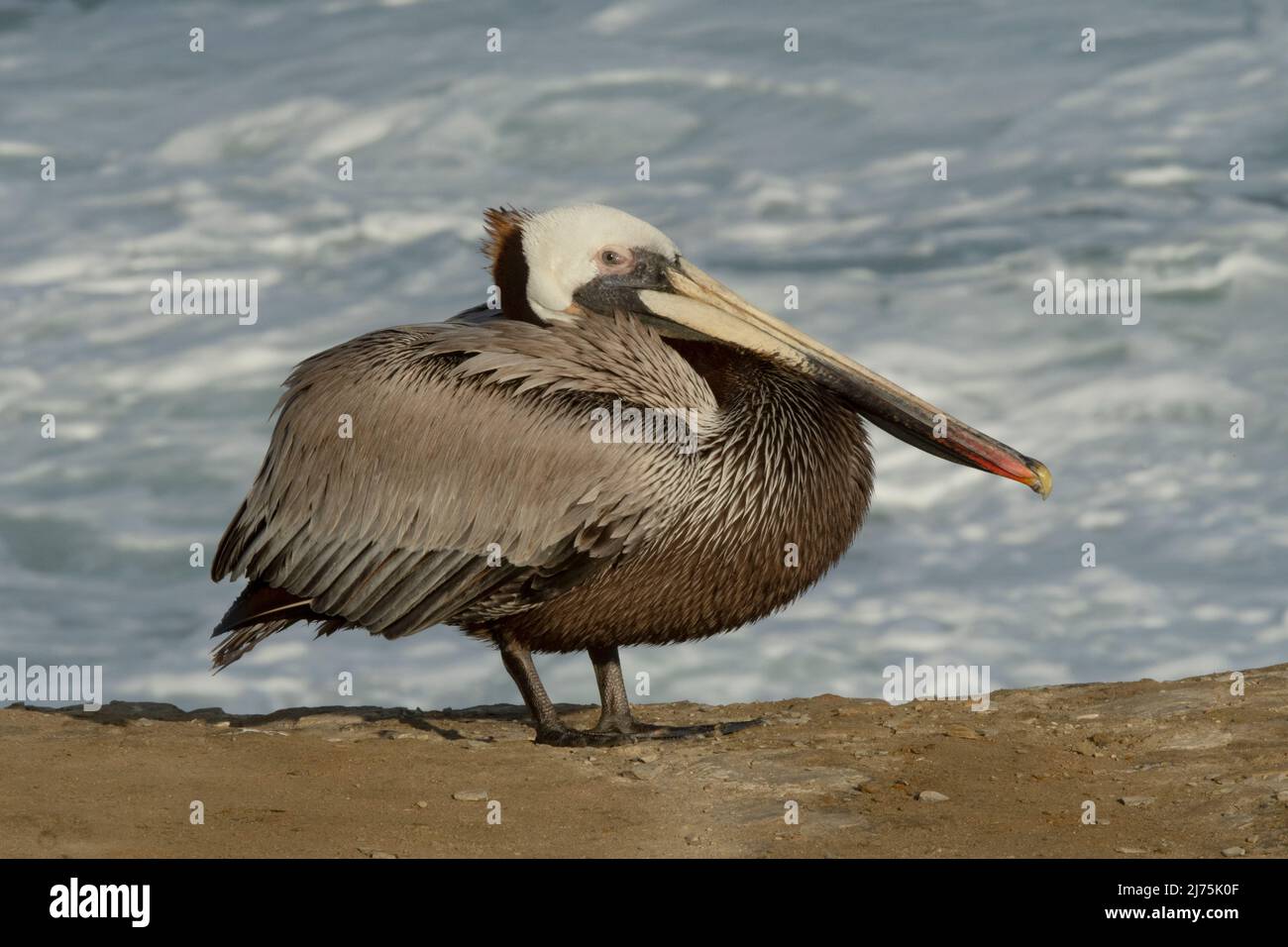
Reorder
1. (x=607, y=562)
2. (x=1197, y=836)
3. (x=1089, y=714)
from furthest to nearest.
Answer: (x=1089, y=714)
(x=607, y=562)
(x=1197, y=836)

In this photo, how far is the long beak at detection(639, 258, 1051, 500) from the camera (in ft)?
25.7

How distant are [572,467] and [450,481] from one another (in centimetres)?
55

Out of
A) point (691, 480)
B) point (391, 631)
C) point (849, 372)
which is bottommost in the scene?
point (391, 631)

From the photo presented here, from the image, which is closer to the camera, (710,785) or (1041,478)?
(710,785)

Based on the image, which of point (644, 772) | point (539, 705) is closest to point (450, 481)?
point (539, 705)

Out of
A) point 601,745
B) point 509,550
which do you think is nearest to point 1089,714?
point 601,745

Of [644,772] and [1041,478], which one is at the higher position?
[1041,478]

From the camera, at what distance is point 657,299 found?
317 inches

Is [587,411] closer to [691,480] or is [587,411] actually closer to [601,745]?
[691,480]

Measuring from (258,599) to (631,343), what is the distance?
6.53 ft

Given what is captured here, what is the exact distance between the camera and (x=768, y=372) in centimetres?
796

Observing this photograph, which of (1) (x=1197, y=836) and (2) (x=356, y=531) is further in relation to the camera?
(2) (x=356, y=531)

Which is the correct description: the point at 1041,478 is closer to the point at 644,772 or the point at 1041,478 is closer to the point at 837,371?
the point at 837,371

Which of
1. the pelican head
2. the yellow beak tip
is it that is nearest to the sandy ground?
the yellow beak tip
